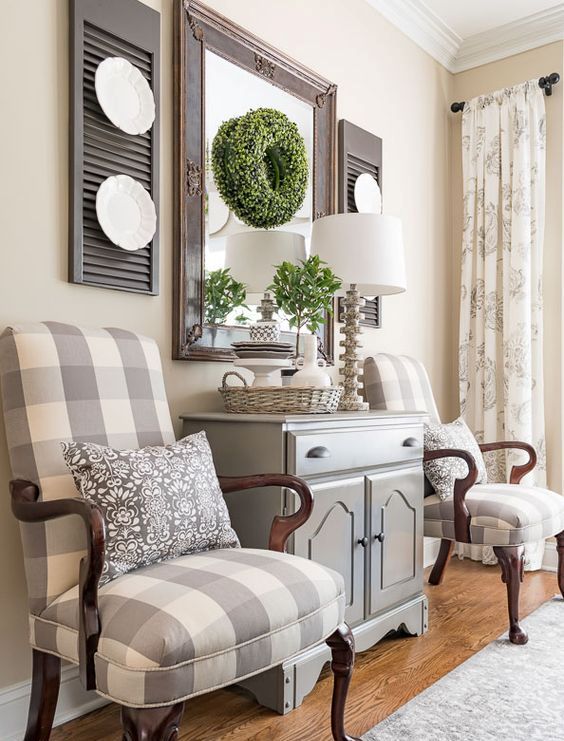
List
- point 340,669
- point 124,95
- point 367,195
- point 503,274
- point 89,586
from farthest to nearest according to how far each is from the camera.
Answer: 1. point 503,274
2. point 367,195
3. point 124,95
4. point 340,669
5. point 89,586

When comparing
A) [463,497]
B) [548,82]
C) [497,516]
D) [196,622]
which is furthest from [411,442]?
[548,82]

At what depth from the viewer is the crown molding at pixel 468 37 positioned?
134 inches

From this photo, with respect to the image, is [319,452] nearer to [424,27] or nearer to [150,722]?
[150,722]

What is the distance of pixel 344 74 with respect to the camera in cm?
309

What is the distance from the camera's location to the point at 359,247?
8.15 ft

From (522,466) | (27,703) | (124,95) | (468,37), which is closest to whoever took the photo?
(27,703)

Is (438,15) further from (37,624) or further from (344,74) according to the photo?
(37,624)

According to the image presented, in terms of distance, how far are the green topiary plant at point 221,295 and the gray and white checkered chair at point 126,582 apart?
43 centimetres

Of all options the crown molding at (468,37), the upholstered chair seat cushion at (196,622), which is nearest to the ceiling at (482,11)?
the crown molding at (468,37)

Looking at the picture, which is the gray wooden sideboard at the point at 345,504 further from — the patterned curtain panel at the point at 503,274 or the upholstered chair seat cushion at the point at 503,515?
the patterned curtain panel at the point at 503,274

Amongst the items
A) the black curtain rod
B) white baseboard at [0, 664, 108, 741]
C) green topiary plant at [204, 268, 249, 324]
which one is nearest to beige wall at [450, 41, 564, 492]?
the black curtain rod

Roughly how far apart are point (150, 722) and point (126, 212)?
1.45 m

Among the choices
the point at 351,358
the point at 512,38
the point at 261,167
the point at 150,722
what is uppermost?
the point at 512,38

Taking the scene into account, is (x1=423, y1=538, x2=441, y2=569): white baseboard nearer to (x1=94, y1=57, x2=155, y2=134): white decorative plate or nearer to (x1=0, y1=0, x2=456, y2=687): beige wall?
(x1=0, y1=0, x2=456, y2=687): beige wall
